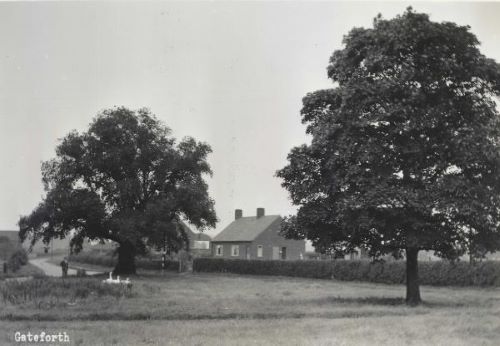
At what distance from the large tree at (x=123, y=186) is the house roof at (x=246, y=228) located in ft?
83.4

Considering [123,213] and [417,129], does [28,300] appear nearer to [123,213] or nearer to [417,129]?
[417,129]

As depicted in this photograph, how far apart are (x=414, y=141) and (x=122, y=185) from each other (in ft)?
86.2

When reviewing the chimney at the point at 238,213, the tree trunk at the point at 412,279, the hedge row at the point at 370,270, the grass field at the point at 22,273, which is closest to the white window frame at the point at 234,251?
the chimney at the point at 238,213

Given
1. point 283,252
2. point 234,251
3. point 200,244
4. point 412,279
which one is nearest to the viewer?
point 412,279

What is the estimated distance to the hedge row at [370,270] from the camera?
35.9 meters

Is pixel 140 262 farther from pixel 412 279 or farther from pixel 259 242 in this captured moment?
pixel 412 279

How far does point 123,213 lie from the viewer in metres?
43.2

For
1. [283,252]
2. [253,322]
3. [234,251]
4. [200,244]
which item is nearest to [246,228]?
[234,251]

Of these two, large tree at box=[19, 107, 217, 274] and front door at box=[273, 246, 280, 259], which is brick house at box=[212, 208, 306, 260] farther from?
large tree at box=[19, 107, 217, 274]

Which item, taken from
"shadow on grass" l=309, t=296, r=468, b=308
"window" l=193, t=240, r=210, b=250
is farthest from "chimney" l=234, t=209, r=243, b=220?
"shadow on grass" l=309, t=296, r=468, b=308

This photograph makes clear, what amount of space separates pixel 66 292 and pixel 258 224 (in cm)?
5292

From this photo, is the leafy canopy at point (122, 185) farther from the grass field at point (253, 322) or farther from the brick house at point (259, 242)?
the brick house at point (259, 242)

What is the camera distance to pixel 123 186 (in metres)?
42.5

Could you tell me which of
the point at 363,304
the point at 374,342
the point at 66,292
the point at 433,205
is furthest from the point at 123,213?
the point at 374,342
